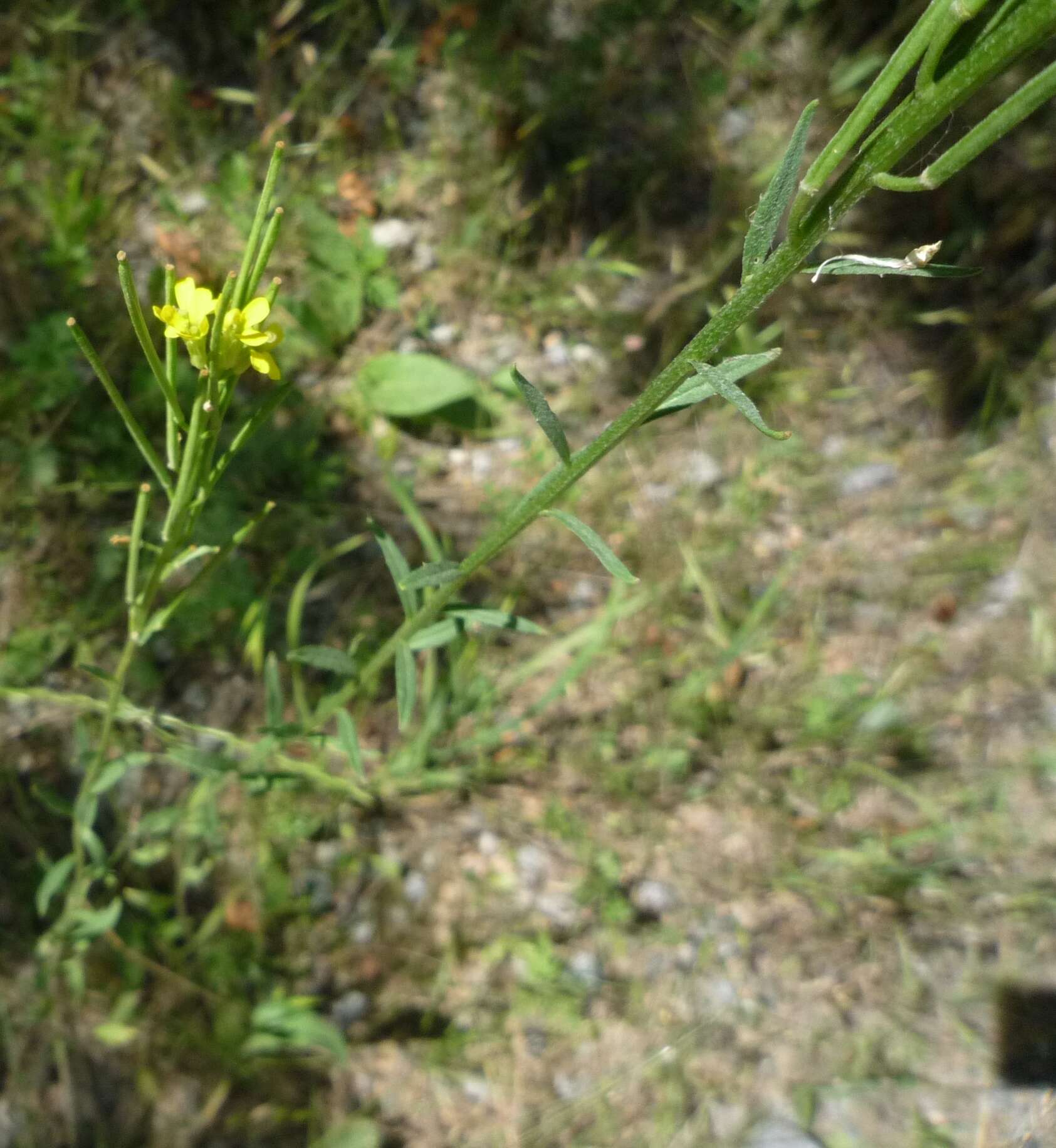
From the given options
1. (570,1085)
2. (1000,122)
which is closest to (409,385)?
(570,1085)

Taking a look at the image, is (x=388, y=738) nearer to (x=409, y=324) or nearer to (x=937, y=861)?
(x=409, y=324)

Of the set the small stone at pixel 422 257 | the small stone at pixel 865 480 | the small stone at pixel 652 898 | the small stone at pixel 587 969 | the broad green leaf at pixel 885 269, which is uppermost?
the broad green leaf at pixel 885 269

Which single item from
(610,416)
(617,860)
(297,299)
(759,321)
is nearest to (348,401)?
(297,299)

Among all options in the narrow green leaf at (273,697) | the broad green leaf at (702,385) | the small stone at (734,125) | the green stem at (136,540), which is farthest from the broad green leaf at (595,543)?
the small stone at (734,125)

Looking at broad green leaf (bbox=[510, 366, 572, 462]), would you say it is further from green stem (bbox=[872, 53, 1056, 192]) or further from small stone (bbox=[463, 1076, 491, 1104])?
small stone (bbox=[463, 1076, 491, 1104])

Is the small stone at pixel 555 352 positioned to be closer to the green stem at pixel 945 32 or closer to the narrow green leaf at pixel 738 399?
the narrow green leaf at pixel 738 399

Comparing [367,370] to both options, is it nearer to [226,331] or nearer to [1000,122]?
[226,331]

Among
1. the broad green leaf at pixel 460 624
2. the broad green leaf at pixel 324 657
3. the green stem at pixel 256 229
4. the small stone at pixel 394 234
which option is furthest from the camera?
the small stone at pixel 394 234
